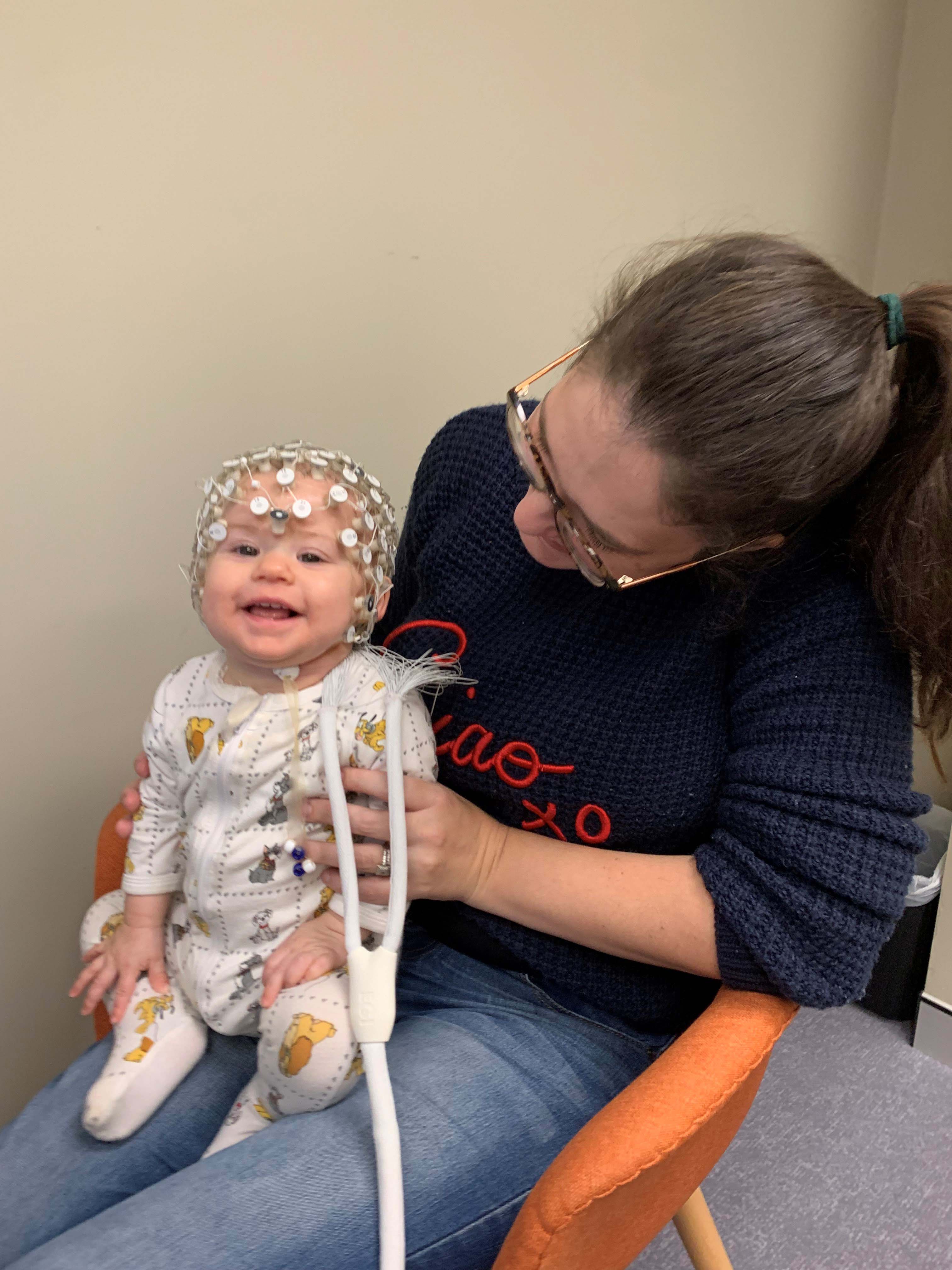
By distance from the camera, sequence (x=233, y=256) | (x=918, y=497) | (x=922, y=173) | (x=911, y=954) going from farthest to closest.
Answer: (x=922, y=173)
(x=911, y=954)
(x=233, y=256)
(x=918, y=497)

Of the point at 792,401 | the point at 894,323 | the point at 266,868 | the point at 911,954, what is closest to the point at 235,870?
the point at 266,868

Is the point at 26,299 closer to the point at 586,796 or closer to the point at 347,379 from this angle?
the point at 347,379

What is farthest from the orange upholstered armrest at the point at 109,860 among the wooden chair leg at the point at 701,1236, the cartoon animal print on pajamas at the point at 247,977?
the wooden chair leg at the point at 701,1236

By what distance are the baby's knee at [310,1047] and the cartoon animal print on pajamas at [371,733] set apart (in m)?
0.22

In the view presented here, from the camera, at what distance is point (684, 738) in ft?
2.88

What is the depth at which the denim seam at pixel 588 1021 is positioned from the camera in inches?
36.1

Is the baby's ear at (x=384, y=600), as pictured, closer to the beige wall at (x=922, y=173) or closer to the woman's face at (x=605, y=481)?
the woman's face at (x=605, y=481)

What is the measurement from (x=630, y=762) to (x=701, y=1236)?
58cm

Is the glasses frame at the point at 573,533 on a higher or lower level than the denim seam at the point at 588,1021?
higher

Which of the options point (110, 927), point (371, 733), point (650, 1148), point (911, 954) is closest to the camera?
point (650, 1148)

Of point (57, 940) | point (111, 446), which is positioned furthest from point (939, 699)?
point (57, 940)

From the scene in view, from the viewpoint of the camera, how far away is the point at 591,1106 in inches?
33.5

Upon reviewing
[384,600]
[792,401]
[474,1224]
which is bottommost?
[474,1224]

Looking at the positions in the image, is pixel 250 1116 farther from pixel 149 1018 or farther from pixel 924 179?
pixel 924 179
